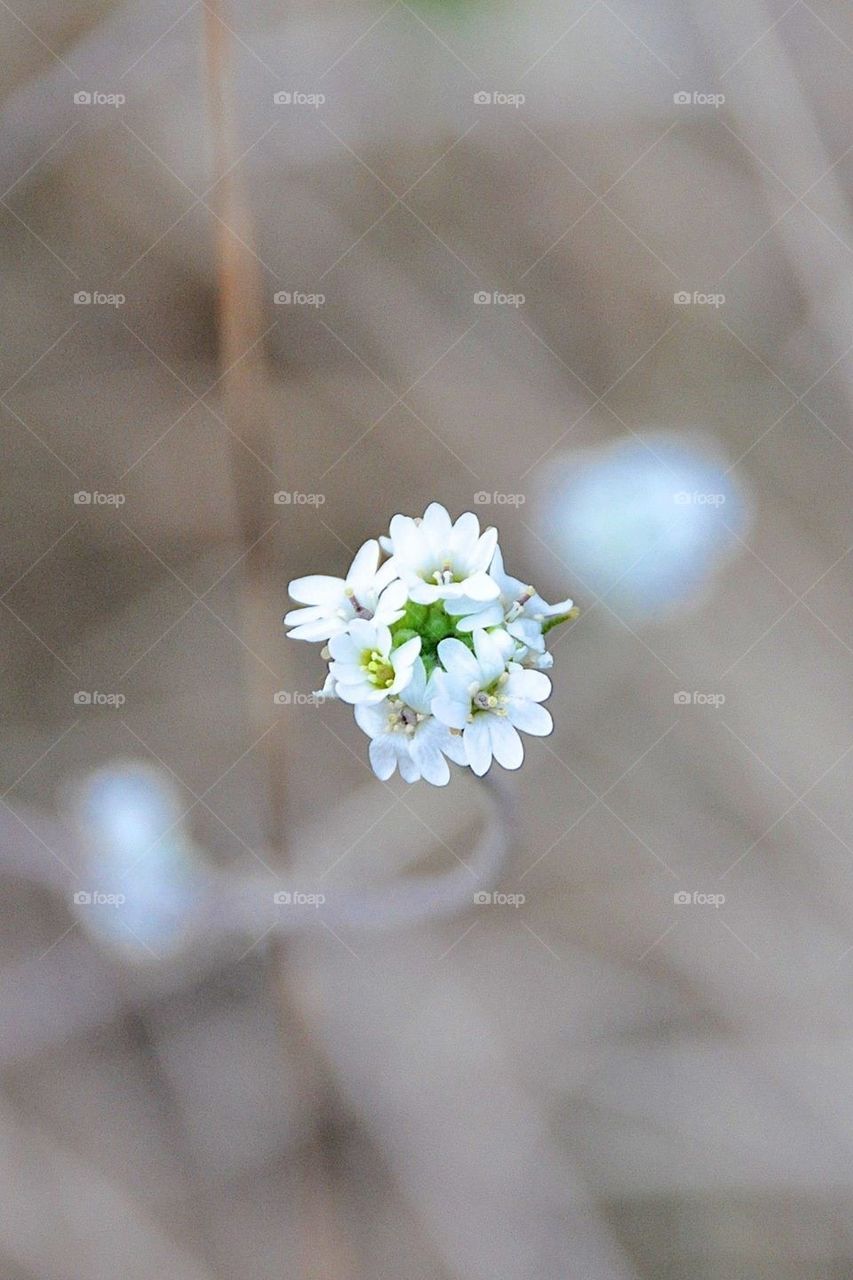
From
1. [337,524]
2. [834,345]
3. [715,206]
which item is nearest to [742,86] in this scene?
[715,206]

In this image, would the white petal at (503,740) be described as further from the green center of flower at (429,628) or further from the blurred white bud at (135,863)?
the blurred white bud at (135,863)

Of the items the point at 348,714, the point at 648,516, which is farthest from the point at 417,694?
the point at 648,516

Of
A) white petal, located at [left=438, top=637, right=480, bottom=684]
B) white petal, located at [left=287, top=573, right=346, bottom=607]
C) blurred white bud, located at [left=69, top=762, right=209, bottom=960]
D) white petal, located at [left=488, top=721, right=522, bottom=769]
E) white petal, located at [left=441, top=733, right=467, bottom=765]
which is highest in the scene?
white petal, located at [left=287, top=573, right=346, bottom=607]

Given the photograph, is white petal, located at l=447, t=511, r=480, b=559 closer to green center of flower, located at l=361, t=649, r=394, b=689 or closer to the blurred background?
green center of flower, located at l=361, t=649, r=394, b=689

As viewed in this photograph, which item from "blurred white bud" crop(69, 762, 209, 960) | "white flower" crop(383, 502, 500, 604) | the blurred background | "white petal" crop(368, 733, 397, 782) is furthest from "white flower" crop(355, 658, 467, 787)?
"blurred white bud" crop(69, 762, 209, 960)

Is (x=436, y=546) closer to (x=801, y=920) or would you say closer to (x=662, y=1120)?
(x=801, y=920)

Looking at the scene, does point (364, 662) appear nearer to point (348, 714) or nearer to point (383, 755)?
point (383, 755)
